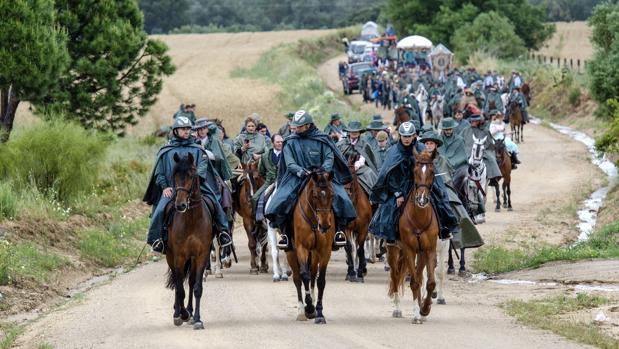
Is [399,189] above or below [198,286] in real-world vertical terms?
above

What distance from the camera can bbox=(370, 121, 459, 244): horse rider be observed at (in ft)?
53.4

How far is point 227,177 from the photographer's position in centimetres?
2077

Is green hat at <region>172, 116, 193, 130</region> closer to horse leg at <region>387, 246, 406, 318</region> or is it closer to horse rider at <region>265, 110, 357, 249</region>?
horse rider at <region>265, 110, 357, 249</region>

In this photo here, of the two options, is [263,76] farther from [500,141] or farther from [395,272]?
[395,272]

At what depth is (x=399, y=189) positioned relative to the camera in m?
16.4

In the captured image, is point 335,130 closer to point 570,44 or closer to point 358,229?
point 358,229

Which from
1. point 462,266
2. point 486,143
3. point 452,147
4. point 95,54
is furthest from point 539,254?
point 95,54

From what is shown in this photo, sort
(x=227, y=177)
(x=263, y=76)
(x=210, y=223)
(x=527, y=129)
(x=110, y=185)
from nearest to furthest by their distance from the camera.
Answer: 1. (x=210, y=223)
2. (x=227, y=177)
3. (x=110, y=185)
4. (x=527, y=129)
5. (x=263, y=76)

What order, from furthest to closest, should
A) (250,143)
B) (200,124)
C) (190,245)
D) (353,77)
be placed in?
(353,77), (250,143), (200,124), (190,245)

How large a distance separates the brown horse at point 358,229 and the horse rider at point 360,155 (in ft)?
0.87

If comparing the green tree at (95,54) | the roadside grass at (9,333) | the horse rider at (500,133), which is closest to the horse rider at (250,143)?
the roadside grass at (9,333)

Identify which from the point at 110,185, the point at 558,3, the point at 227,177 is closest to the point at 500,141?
the point at 110,185

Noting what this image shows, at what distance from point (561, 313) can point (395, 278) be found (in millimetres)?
2163

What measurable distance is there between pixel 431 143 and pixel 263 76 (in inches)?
2710
